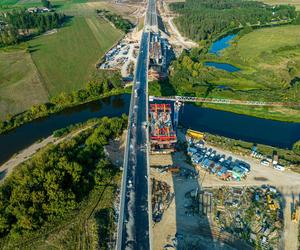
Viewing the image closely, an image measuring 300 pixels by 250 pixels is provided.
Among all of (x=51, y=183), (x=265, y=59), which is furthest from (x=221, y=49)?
(x=51, y=183)

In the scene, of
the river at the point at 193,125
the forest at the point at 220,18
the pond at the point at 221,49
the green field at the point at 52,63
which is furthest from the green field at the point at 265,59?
the green field at the point at 52,63

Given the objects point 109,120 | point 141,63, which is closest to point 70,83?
point 141,63

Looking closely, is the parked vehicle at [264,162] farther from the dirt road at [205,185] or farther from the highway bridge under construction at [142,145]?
the highway bridge under construction at [142,145]

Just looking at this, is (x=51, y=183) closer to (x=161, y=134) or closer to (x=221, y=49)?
(x=161, y=134)

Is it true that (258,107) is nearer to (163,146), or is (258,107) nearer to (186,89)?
(186,89)

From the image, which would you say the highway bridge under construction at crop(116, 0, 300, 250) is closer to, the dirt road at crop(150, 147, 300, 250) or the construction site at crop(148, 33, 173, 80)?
the construction site at crop(148, 33, 173, 80)
